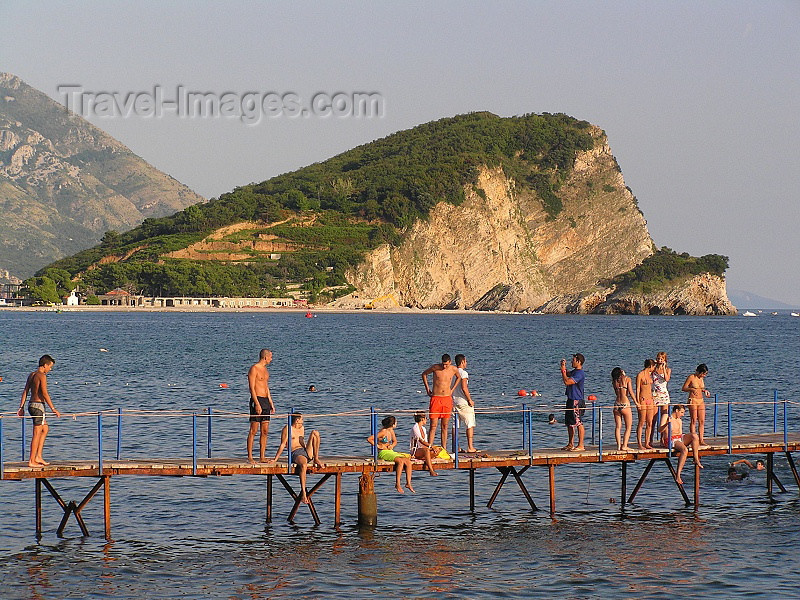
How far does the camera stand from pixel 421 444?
20328 millimetres

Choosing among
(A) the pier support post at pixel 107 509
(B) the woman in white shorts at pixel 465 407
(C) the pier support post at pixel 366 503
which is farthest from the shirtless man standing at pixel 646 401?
(A) the pier support post at pixel 107 509

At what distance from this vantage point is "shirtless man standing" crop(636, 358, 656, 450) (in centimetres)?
2180

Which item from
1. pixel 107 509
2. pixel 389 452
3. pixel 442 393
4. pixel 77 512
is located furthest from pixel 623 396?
pixel 77 512

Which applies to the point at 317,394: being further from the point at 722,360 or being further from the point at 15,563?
the point at 722,360

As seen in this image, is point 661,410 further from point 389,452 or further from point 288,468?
point 288,468

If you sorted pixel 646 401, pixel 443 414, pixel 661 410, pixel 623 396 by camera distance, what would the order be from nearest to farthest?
1. pixel 443 414
2. pixel 623 396
3. pixel 646 401
4. pixel 661 410

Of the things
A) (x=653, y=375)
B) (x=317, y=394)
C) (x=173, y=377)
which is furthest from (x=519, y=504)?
(x=173, y=377)

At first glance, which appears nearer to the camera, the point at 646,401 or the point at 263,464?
the point at 263,464

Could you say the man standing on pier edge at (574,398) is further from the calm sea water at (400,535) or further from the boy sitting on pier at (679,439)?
the boy sitting on pier at (679,439)

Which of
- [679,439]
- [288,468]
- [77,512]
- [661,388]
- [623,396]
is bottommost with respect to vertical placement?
[77,512]

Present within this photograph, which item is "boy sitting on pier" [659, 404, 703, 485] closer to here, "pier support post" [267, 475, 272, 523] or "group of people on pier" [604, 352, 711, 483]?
"group of people on pier" [604, 352, 711, 483]

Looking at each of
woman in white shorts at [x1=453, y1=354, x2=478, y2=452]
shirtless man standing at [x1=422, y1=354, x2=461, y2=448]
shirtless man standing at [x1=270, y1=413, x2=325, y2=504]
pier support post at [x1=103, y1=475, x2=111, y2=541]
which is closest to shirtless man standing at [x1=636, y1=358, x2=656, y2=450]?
woman in white shorts at [x1=453, y1=354, x2=478, y2=452]

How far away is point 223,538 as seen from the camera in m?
20.0

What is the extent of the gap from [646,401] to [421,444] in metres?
4.88
